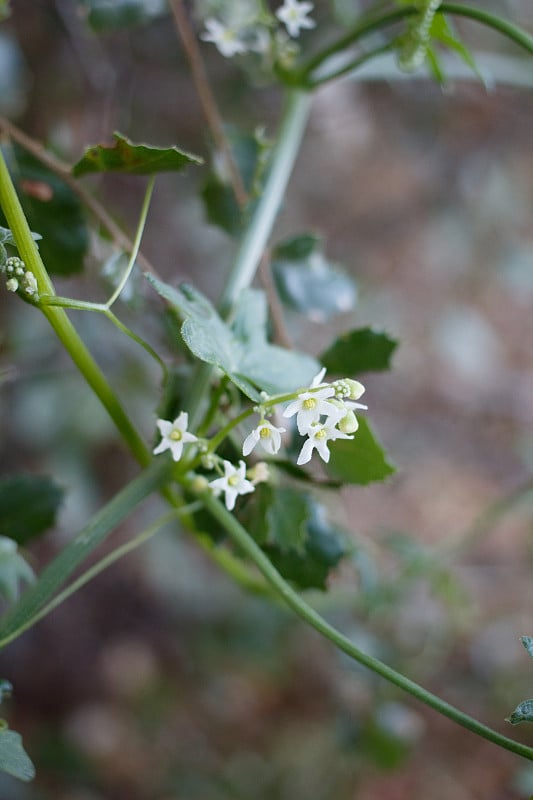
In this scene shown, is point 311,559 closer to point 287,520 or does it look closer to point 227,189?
point 287,520

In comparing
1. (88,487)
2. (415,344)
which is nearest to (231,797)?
(88,487)

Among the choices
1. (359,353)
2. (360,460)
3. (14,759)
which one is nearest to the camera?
(14,759)

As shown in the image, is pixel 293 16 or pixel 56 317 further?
pixel 293 16

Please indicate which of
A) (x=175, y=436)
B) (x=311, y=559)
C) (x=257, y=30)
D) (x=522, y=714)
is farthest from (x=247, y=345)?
(x=257, y=30)

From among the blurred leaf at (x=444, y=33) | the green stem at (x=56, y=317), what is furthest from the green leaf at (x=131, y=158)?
the blurred leaf at (x=444, y=33)

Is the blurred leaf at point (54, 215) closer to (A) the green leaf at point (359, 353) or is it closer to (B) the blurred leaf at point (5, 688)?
(A) the green leaf at point (359, 353)

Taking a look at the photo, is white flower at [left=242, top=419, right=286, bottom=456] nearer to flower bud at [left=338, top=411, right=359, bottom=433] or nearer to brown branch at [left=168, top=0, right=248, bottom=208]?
flower bud at [left=338, top=411, right=359, bottom=433]

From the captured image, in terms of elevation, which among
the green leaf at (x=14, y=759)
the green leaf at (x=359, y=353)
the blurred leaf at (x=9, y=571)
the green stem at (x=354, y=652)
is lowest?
the green leaf at (x=14, y=759)
